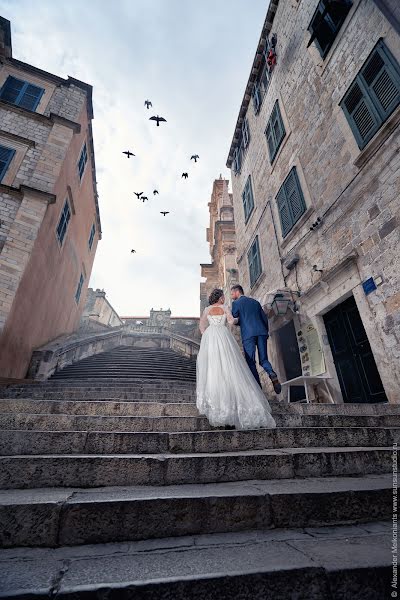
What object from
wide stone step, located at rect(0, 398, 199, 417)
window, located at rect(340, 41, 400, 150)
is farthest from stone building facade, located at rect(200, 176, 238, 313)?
wide stone step, located at rect(0, 398, 199, 417)

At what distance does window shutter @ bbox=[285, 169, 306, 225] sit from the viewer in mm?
7859

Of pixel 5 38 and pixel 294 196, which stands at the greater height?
pixel 5 38

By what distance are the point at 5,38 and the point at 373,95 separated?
14.0m

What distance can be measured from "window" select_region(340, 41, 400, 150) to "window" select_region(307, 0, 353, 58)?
2.03 metres

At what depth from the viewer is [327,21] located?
7.12m

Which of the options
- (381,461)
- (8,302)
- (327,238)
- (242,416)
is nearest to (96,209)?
(8,302)

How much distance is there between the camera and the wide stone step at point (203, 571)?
105 cm

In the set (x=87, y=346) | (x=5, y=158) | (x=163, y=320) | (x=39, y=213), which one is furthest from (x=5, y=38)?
(x=163, y=320)

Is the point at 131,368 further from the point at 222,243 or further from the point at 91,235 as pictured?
the point at 222,243

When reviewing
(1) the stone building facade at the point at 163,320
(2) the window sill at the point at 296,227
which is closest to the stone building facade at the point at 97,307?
(1) the stone building facade at the point at 163,320

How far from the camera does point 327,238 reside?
22.0ft

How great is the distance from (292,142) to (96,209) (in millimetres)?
12103

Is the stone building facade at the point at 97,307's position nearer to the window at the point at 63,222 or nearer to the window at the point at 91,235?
the window at the point at 91,235

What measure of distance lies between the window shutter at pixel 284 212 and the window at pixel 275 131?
1.74 metres
